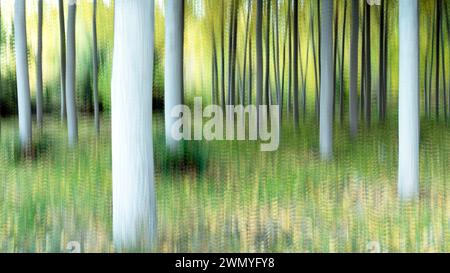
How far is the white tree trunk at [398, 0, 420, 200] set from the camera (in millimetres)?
4258

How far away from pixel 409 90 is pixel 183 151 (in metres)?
2.08

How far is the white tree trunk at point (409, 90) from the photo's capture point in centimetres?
426

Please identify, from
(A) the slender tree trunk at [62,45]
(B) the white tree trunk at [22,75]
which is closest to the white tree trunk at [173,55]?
(A) the slender tree trunk at [62,45]

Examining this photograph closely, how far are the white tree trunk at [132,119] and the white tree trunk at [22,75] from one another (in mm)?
1741

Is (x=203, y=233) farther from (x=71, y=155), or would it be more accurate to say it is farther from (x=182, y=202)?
(x=71, y=155)

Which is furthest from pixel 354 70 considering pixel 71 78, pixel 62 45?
pixel 62 45

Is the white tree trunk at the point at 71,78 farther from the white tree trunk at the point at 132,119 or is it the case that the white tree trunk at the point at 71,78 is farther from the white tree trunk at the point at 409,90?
the white tree trunk at the point at 409,90

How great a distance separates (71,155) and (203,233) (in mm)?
1623

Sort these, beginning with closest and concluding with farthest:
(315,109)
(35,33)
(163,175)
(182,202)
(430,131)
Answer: (182,202) < (163,175) < (430,131) < (35,33) < (315,109)

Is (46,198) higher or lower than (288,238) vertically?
higher

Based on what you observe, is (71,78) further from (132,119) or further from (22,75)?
(132,119)

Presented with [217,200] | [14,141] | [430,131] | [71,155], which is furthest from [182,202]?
[430,131]

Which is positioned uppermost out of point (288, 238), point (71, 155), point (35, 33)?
point (35, 33)

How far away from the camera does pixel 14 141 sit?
4250 mm
